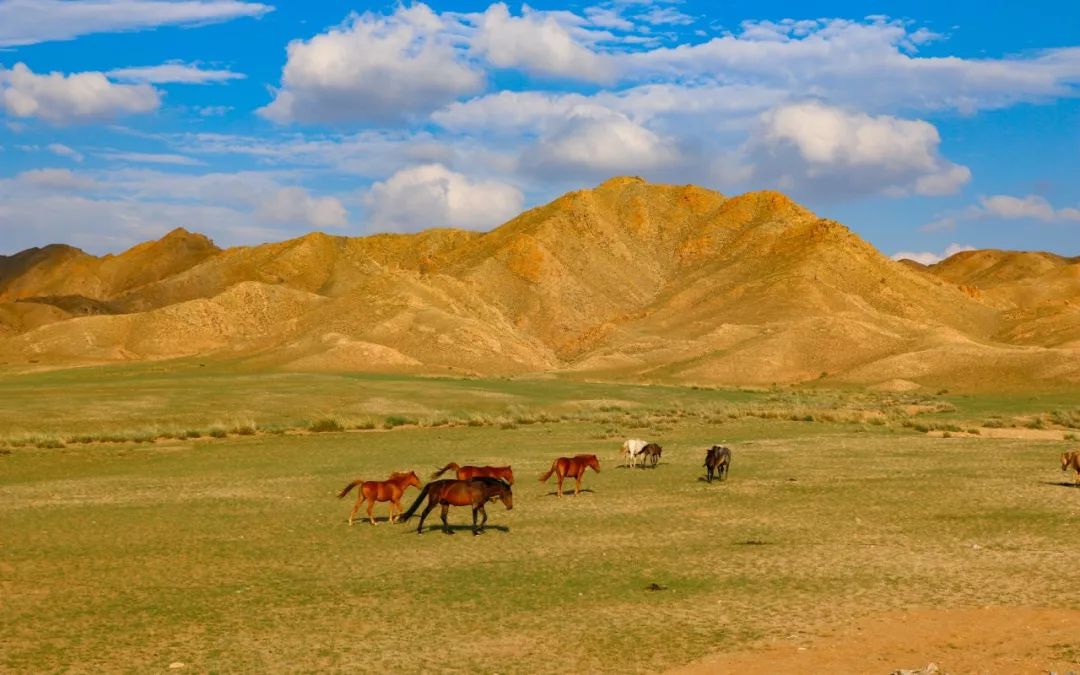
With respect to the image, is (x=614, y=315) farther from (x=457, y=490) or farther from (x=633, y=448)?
(x=457, y=490)

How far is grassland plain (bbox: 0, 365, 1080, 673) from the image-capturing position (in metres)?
13.0

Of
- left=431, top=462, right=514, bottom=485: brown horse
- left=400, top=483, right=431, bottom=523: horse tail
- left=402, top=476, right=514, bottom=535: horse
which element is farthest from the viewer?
left=431, top=462, right=514, bottom=485: brown horse

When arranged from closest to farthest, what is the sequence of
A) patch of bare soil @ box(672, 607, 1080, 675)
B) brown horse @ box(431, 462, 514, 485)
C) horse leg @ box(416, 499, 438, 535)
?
1. patch of bare soil @ box(672, 607, 1080, 675)
2. horse leg @ box(416, 499, 438, 535)
3. brown horse @ box(431, 462, 514, 485)

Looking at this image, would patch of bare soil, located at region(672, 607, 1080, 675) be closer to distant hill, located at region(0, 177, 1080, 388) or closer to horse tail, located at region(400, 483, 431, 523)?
horse tail, located at region(400, 483, 431, 523)

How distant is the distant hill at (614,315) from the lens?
380 feet

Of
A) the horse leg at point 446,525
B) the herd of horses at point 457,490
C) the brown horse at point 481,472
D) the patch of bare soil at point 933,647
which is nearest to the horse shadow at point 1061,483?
the herd of horses at point 457,490

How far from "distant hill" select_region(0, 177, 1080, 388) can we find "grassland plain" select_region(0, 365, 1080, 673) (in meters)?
72.5

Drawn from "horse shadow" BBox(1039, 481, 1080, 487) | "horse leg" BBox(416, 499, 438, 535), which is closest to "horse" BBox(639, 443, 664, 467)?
"horse shadow" BBox(1039, 481, 1080, 487)

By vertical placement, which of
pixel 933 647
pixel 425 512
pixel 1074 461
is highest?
pixel 1074 461

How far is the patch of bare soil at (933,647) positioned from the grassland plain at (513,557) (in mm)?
350

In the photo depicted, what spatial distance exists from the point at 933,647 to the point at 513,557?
7827mm

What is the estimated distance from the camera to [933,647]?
1236 cm

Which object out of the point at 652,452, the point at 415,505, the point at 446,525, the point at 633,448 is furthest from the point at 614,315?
the point at 446,525

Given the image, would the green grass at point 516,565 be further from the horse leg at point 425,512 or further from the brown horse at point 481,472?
the brown horse at point 481,472
